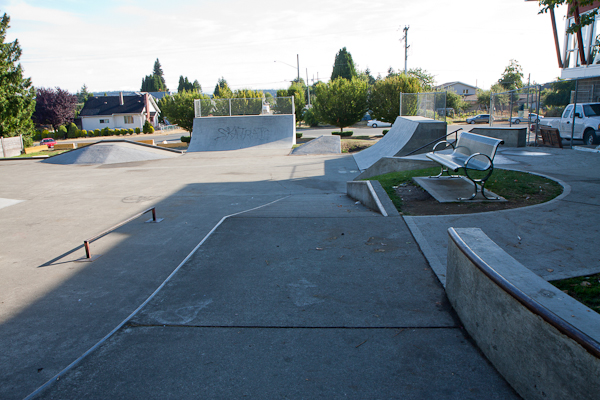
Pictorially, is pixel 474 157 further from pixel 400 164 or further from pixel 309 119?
pixel 309 119

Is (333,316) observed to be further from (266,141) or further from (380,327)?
(266,141)

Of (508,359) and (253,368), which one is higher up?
(508,359)

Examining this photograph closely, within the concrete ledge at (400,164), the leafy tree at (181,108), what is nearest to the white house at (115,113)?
the leafy tree at (181,108)

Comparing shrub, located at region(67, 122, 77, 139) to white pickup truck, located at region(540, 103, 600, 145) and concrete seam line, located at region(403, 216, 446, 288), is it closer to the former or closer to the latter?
white pickup truck, located at region(540, 103, 600, 145)

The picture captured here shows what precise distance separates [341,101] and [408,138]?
18.8m

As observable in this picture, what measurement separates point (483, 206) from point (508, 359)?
4.42m

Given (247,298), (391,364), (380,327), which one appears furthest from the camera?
(247,298)

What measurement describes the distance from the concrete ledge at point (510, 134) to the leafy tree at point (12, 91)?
29.3 metres

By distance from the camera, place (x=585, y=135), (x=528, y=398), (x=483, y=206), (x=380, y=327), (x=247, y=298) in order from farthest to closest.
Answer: (x=585, y=135) < (x=483, y=206) < (x=247, y=298) < (x=380, y=327) < (x=528, y=398)

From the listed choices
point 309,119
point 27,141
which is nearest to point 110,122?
point 309,119

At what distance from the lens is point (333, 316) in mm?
3637

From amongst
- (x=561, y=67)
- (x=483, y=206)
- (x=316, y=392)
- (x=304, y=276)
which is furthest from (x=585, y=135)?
(x=316, y=392)

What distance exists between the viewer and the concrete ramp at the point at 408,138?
54.6 ft

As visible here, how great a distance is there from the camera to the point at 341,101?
34.9m
